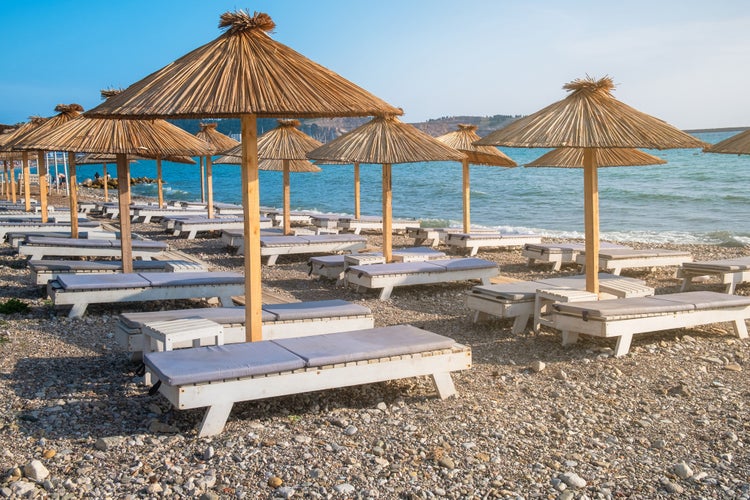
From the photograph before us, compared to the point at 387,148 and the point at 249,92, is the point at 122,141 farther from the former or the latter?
the point at 249,92

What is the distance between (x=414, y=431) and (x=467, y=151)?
775 cm

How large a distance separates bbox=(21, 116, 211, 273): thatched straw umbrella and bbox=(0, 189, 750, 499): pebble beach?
5.64 feet

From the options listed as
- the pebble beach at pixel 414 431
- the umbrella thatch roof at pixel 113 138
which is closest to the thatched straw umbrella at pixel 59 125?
the umbrella thatch roof at pixel 113 138

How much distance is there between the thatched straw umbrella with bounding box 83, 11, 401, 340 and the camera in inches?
165

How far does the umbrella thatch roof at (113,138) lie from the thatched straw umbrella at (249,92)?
2.48 m

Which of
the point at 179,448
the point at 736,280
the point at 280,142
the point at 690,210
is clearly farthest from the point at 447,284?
the point at 690,210

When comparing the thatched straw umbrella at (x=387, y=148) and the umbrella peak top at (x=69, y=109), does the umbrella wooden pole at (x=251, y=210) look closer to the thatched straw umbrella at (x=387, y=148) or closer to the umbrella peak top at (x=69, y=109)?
the thatched straw umbrella at (x=387, y=148)

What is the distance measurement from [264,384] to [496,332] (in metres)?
3.17

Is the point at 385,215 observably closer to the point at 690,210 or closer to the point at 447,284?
the point at 447,284

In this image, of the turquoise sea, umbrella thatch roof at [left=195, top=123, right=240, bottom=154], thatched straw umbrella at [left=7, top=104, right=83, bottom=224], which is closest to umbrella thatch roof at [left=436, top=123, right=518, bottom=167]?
umbrella thatch roof at [left=195, top=123, right=240, bottom=154]

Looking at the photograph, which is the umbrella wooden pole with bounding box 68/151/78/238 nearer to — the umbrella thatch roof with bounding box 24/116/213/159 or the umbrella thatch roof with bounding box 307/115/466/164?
the umbrella thatch roof with bounding box 24/116/213/159

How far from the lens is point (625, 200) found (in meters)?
30.7

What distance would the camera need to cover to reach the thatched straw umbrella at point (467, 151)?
11.1 m

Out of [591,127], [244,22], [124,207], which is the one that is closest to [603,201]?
[591,127]
